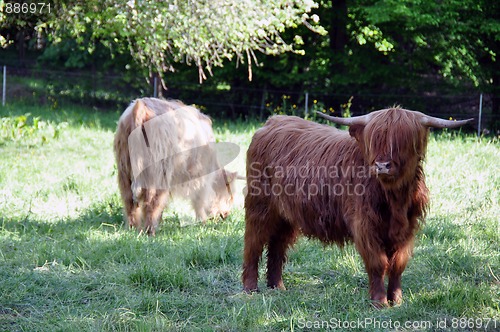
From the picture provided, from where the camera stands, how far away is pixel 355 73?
60.7ft

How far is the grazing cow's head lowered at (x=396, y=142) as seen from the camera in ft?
14.2

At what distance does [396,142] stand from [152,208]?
11.6 ft

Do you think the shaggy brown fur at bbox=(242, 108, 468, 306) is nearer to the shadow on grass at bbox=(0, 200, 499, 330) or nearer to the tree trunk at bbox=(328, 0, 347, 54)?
the shadow on grass at bbox=(0, 200, 499, 330)

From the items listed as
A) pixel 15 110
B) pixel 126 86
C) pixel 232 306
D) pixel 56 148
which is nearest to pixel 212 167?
pixel 232 306

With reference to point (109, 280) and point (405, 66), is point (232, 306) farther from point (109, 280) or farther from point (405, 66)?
point (405, 66)

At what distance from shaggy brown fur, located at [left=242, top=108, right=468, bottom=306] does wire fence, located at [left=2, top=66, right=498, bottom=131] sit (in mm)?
11644

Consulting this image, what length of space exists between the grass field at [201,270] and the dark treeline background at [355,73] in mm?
7813

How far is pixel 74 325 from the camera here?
4.30 m

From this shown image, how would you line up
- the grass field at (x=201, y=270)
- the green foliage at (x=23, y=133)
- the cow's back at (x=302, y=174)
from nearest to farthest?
the grass field at (x=201, y=270)
the cow's back at (x=302, y=174)
the green foliage at (x=23, y=133)

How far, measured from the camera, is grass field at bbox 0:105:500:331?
443cm

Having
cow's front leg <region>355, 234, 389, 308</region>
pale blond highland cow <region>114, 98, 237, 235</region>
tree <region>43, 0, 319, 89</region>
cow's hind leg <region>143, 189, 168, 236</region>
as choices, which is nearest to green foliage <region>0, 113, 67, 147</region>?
tree <region>43, 0, 319, 89</region>

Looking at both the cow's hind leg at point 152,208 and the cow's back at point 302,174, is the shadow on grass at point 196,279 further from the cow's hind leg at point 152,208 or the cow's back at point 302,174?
the cow's back at point 302,174

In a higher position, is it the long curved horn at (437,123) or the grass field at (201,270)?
the long curved horn at (437,123)

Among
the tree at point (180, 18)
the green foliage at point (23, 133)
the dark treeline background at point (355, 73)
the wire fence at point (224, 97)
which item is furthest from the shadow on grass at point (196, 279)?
the wire fence at point (224, 97)
